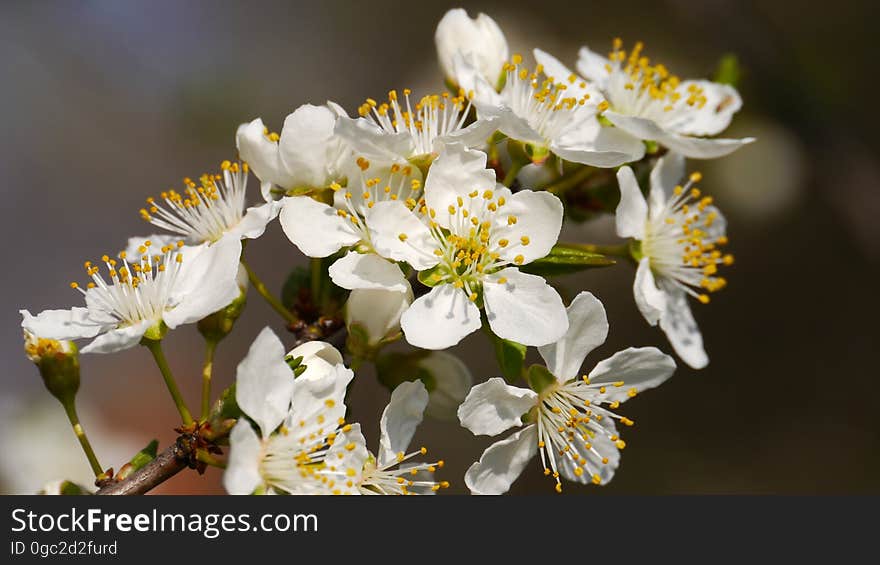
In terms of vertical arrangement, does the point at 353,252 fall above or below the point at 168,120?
below

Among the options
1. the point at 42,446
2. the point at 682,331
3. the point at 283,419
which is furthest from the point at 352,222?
the point at 42,446

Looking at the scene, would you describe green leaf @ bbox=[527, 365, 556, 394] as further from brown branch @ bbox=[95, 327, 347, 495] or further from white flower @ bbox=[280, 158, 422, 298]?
brown branch @ bbox=[95, 327, 347, 495]

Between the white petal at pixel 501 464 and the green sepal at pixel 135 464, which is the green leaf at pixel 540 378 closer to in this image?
the white petal at pixel 501 464

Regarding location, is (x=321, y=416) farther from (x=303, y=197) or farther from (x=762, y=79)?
(x=762, y=79)

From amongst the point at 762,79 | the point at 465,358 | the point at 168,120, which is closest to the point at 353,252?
the point at 762,79

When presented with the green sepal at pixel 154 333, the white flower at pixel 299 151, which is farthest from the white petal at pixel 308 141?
the green sepal at pixel 154 333
